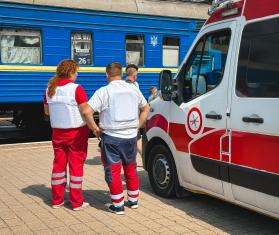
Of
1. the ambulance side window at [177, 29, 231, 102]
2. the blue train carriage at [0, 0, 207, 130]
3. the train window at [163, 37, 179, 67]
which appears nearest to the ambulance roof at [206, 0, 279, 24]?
the ambulance side window at [177, 29, 231, 102]

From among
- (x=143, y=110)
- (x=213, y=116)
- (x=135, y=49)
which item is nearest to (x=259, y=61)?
(x=213, y=116)

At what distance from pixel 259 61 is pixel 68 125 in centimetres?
228

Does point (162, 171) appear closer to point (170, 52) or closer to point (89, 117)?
point (89, 117)

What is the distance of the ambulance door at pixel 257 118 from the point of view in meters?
4.51

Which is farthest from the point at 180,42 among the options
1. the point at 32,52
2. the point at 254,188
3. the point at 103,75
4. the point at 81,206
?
the point at 254,188

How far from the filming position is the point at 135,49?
13016 millimetres

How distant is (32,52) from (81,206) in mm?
6165

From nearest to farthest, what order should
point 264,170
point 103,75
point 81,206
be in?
1. point 264,170
2. point 81,206
3. point 103,75

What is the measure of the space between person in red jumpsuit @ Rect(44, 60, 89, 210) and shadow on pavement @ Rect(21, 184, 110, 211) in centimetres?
30

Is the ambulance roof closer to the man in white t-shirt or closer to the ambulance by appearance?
the ambulance

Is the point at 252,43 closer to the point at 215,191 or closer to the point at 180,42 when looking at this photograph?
the point at 215,191

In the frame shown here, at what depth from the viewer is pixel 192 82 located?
5859mm

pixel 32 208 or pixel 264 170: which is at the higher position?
pixel 264 170

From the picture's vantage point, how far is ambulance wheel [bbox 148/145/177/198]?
6.25 m
